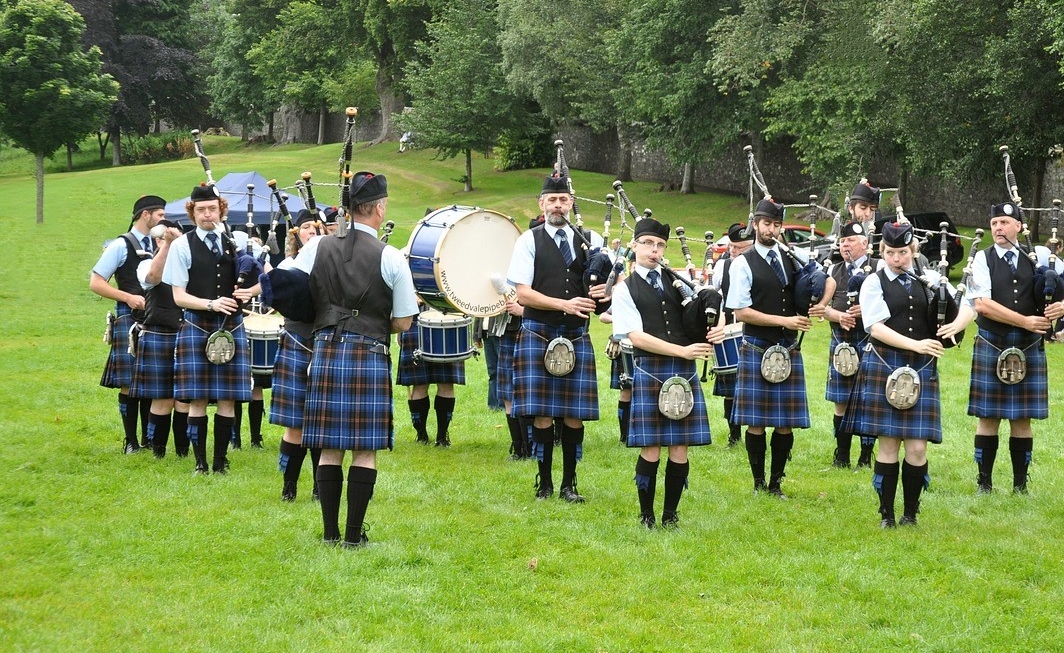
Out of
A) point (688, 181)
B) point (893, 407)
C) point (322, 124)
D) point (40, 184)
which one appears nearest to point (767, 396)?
point (893, 407)

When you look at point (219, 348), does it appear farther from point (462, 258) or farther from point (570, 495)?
point (570, 495)

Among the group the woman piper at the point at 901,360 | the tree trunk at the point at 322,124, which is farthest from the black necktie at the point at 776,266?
the tree trunk at the point at 322,124

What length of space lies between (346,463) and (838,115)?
17.5 metres

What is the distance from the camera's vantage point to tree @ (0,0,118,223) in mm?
25984

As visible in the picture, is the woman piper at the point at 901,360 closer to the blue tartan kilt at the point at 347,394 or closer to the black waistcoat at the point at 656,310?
the black waistcoat at the point at 656,310

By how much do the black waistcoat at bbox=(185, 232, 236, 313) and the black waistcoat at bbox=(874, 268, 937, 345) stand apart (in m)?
3.76

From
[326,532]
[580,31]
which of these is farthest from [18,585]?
[580,31]

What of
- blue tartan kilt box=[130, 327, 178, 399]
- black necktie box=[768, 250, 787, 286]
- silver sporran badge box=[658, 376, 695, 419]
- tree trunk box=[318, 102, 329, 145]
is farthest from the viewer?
tree trunk box=[318, 102, 329, 145]

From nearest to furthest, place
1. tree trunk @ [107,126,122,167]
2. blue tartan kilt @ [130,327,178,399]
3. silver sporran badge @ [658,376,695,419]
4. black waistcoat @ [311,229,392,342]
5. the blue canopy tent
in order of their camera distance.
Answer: black waistcoat @ [311,229,392,342] < silver sporran badge @ [658,376,695,419] < blue tartan kilt @ [130,327,178,399] < the blue canopy tent < tree trunk @ [107,126,122,167]

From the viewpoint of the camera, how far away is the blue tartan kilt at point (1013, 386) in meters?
6.81

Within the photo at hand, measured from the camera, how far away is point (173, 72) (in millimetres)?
47969

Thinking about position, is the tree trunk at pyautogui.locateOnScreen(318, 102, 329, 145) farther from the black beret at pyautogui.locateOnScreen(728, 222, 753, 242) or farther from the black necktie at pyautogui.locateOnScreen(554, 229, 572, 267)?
the black necktie at pyautogui.locateOnScreen(554, 229, 572, 267)

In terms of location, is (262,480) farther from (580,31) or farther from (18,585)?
(580,31)

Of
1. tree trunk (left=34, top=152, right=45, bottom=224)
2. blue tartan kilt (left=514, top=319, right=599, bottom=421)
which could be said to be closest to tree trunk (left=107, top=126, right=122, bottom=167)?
tree trunk (left=34, top=152, right=45, bottom=224)
